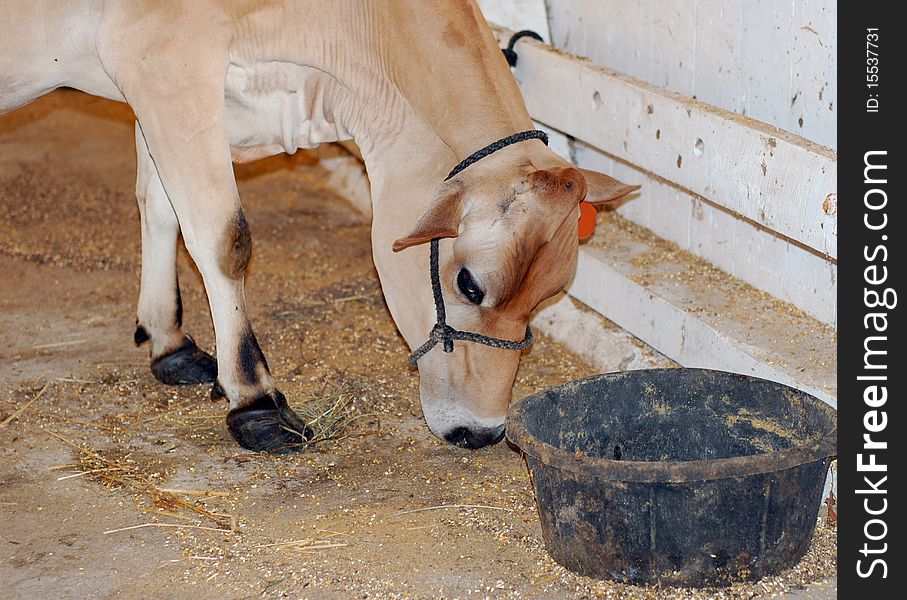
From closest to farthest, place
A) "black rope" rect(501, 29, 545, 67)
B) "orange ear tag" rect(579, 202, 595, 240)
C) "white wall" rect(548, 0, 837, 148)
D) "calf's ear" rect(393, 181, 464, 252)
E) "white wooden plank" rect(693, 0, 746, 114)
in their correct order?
"calf's ear" rect(393, 181, 464, 252)
"orange ear tag" rect(579, 202, 595, 240)
"white wall" rect(548, 0, 837, 148)
"white wooden plank" rect(693, 0, 746, 114)
"black rope" rect(501, 29, 545, 67)

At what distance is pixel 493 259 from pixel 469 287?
5.3 inches

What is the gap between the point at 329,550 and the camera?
3225 millimetres

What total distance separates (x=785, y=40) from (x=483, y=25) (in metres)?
1.03

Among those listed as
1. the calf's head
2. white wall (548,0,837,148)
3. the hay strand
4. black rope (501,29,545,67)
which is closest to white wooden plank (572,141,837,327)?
white wall (548,0,837,148)

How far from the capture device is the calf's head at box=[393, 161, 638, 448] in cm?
330

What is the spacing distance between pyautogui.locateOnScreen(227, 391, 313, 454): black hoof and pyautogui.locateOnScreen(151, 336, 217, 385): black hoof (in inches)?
23.2

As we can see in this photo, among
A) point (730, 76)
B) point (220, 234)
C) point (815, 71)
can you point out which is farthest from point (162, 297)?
point (815, 71)

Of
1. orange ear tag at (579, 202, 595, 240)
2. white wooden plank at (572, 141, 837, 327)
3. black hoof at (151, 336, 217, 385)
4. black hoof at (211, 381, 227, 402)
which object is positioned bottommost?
black hoof at (151, 336, 217, 385)

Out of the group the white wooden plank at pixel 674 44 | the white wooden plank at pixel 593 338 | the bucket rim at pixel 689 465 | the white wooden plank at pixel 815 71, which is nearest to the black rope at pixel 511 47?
the white wooden plank at pixel 674 44

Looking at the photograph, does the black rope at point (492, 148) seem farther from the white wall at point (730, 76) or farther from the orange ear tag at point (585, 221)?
the white wall at point (730, 76)

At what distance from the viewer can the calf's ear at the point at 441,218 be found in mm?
3266

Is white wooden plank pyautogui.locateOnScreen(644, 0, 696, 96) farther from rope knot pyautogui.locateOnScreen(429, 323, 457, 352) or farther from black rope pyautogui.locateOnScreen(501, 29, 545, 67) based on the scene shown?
rope knot pyautogui.locateOnScreen(429, 323, 457, 352)
